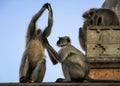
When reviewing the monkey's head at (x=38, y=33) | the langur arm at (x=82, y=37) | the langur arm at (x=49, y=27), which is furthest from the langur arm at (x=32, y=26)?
the langur arm at (x=82, y=37)

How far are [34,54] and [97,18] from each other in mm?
4519

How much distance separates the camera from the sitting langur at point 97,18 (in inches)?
1112

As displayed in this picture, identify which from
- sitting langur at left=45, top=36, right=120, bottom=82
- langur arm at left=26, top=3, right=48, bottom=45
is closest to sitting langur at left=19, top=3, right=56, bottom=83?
langur arm at left=26, top=3, right=48, bottom=45

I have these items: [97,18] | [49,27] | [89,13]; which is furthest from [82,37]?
[49,27]

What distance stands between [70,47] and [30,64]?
128 cm

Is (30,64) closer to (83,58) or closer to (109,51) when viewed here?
(83,58)

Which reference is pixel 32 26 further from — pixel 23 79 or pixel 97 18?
pixel 97 18

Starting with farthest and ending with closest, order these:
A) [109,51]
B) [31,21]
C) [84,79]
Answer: [109,51] → [31,21] → [84,79]

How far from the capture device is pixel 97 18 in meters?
28.9

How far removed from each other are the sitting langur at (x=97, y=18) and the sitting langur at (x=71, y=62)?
302cm

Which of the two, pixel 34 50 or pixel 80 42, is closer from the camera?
pixel 34 50

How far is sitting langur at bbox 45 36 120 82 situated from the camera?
79.5ft

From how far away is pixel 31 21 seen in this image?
84.5ft

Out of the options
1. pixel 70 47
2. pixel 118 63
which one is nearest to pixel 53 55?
pixel 70 47
